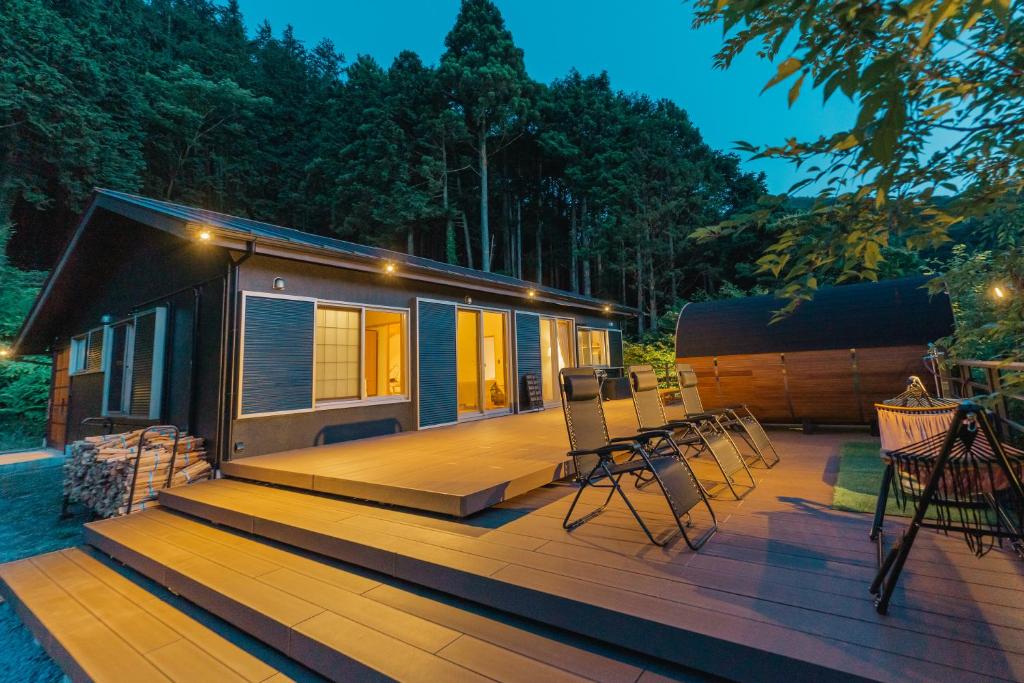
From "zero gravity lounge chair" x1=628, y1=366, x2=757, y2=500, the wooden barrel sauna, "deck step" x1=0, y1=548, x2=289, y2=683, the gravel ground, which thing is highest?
the wooden barrel sauna

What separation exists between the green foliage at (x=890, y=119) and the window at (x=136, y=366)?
6.86m

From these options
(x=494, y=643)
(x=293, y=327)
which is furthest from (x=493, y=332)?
(x=494, y=643)

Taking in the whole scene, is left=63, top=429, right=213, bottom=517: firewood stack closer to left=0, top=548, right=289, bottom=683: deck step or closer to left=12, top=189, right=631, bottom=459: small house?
left=12, top=189, right=631, bottom=459: small house

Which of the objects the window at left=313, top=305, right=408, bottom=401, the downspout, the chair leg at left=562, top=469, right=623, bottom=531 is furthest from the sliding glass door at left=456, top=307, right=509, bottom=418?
the chair leg at left=562, top=469, right=623, bottom=531

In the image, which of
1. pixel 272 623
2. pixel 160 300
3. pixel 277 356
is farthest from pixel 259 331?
pixel 272 623

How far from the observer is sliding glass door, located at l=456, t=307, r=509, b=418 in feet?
28.3

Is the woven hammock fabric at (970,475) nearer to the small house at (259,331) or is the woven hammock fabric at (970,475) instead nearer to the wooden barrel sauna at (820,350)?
the wooden barrel sauna at (820,350)

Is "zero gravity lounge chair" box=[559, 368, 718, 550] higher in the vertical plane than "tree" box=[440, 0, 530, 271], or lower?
lower

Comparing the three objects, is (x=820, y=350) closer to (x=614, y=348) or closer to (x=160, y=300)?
(x=614, y=348)

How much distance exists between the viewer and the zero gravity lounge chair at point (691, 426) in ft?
10.9

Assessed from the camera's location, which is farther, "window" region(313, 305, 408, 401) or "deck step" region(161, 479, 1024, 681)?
"window" region(313, 305, 408, 401)

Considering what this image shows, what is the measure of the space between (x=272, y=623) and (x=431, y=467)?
74.5 inches

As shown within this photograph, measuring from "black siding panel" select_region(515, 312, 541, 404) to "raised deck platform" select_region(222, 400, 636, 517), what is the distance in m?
2.56

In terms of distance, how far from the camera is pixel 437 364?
273 inches
